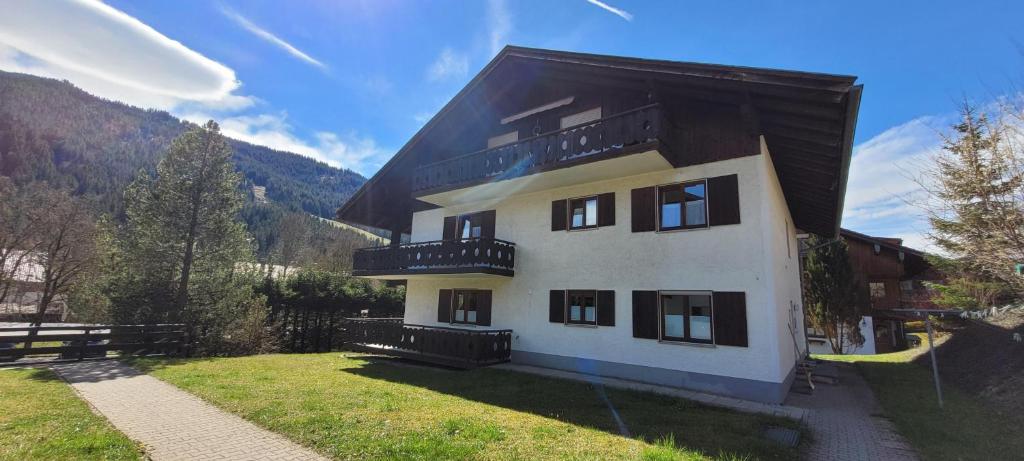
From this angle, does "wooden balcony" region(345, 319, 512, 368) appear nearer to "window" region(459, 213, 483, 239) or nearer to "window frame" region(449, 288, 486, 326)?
"window frame" region(449, 288, 486, 326)

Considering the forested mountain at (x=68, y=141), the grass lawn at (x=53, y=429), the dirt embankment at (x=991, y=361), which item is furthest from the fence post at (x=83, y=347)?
the forested mountain at (x=68, y=141)

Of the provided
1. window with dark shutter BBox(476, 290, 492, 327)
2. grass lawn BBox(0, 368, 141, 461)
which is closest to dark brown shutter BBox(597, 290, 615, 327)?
window with dark shutter BBox(476, 290, 492, 327)

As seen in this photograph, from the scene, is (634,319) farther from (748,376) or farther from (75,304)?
(75,304)

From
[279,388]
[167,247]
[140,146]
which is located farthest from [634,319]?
[140,146]

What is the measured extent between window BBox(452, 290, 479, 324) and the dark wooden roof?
454 centimetres

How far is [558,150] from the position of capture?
41.5 ft

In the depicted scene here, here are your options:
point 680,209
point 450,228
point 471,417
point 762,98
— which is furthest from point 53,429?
point 762,98

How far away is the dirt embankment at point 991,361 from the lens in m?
9.52

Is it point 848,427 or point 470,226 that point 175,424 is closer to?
point 470,226

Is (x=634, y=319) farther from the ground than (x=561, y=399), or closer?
farther from the ground

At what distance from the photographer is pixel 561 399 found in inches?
367

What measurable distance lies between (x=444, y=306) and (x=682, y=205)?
9.97 m

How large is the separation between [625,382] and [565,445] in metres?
5.82

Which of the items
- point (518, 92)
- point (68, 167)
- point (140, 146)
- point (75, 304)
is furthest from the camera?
point (140, 146)
